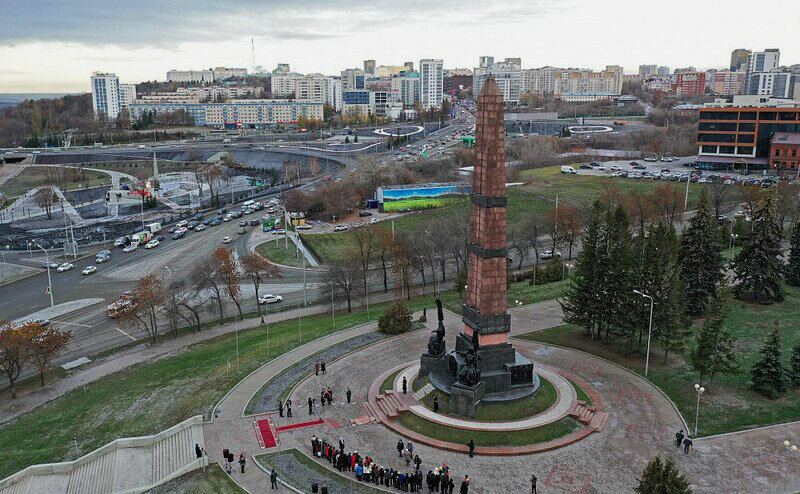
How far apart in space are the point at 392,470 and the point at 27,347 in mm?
24310

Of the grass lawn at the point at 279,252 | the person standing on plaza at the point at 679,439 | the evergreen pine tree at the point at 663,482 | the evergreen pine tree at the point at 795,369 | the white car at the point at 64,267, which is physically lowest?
the white car at the point at 64,267

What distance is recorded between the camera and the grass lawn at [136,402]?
2978 centimetres

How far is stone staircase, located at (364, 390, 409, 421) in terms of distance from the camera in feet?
97.0

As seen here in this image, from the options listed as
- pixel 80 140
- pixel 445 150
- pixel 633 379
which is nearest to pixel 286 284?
pixel 633 379

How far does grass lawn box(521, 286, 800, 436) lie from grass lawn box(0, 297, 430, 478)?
16912mm

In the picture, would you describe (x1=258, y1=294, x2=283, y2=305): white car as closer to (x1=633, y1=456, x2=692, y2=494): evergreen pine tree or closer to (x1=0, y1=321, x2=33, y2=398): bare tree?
(x1=0, y1=321, x2=33, y2=398): bare tree

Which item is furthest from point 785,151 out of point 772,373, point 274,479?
point 274,479

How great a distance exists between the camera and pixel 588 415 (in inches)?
1137

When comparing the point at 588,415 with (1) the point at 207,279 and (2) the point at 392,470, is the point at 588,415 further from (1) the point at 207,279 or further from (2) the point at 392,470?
(1) the point at 207,279

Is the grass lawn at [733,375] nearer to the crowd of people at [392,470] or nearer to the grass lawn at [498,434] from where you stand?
the grass lawn at [498,434]

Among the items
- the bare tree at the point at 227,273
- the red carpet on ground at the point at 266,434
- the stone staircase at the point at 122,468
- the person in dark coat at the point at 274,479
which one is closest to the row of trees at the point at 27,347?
the stone staircase at the point at 122,468

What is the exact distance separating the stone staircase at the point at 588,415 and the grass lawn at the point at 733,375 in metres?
3.86

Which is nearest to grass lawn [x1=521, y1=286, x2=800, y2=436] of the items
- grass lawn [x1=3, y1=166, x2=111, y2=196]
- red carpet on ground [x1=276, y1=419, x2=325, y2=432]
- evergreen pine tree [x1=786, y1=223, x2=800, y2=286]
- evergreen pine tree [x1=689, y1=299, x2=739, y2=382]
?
Answer: evergreen pine tree [x1=689, y1=299, x2=739, y2=382]

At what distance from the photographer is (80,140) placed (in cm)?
18075
